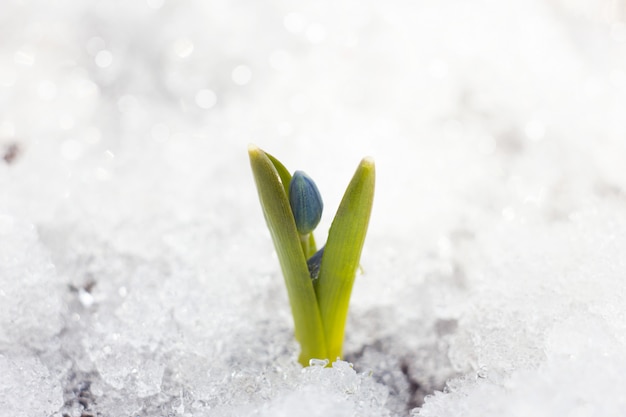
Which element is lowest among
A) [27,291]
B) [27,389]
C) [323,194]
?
[27,389]

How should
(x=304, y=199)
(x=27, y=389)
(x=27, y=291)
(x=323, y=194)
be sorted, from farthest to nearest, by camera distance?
(x=323, y=194) < (x=27, y=291) < (x=27, y=389) < (x=304, y=199)

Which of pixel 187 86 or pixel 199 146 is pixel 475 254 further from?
pixel 187 86

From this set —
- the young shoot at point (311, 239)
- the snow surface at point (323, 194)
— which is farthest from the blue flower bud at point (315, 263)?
the snow surface at point (323, 194)

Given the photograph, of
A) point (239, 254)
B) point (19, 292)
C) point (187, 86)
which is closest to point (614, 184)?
point (239, 254)

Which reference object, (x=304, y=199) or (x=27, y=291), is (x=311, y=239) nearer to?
(x=304, y=199)

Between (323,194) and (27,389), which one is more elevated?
(323,194)

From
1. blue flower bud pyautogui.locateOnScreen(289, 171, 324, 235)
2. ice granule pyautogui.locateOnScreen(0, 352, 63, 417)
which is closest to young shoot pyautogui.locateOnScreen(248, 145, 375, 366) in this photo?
blue flower bud pyautogui.locateOnScreen(289, 171, 324, 235)

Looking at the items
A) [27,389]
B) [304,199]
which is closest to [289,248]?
[304,199]

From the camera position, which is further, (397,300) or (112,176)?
(112,176)
